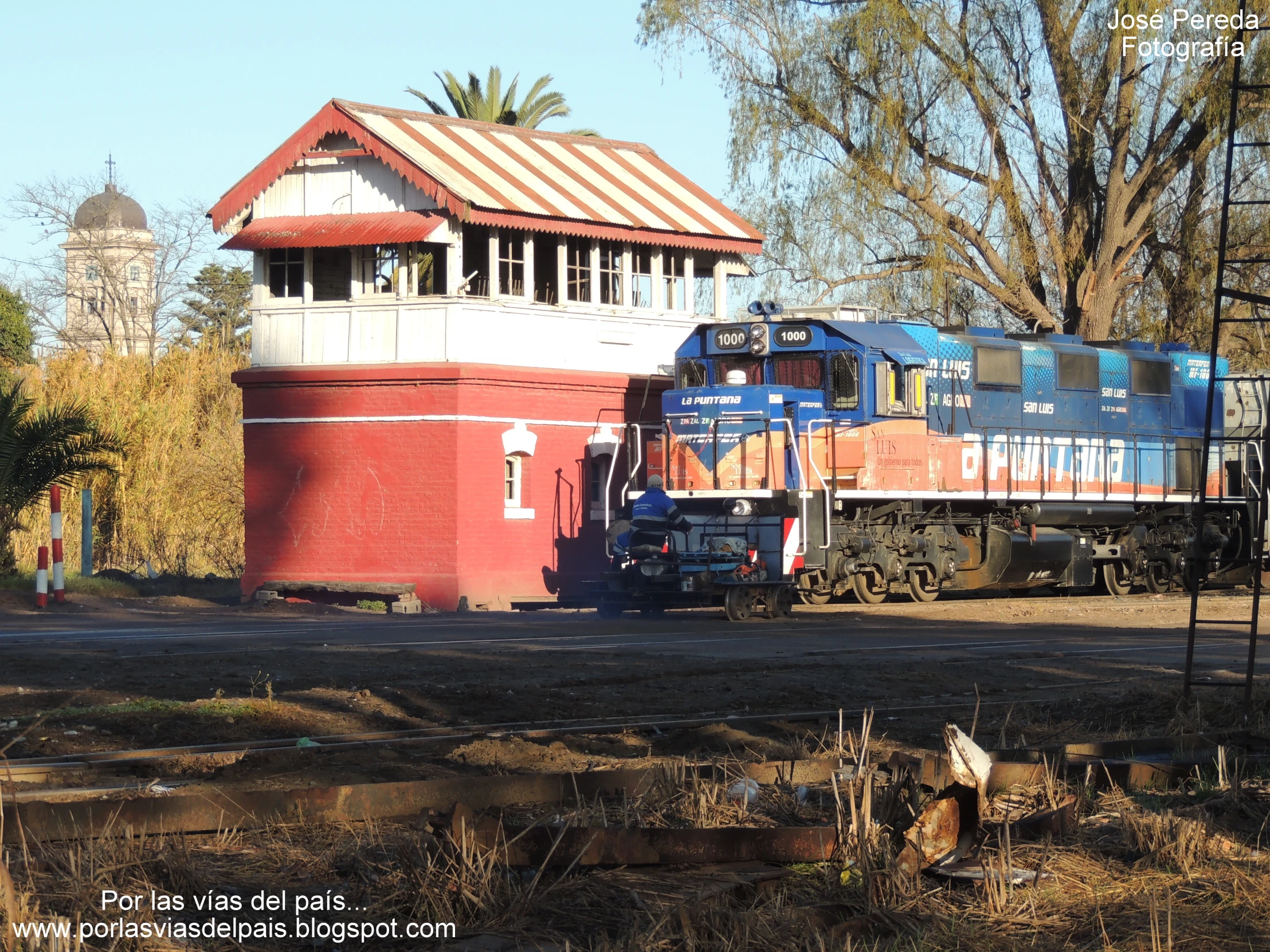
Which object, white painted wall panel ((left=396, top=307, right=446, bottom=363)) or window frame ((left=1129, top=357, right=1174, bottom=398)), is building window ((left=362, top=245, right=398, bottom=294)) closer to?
white painted wall panel ((left=396, top=307, right=446, bottom=363))

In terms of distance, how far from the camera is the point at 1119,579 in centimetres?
2697

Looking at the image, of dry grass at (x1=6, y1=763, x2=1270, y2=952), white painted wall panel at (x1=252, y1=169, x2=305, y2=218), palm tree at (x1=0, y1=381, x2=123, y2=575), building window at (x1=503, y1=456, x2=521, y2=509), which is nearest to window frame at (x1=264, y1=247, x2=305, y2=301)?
white painted wall panel at (x1=252, y1=169, x2=305, y2=218)

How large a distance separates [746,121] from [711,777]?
80.8 ft

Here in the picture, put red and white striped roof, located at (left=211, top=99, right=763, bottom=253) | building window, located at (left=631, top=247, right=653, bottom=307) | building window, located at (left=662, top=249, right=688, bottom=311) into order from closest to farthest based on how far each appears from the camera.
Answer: red and white striped roof, located at (left=211, top=99, right=763, bottom=253) < building window, located at (left=631, top=247, right=653, bottom=307) < building window, located at (left=662, top=249, right=688, bottom=311)

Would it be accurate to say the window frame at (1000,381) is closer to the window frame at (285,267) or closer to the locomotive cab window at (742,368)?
the locomotive cab window at (742,368)

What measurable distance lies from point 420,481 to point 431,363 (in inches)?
76.6

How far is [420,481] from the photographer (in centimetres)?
2505

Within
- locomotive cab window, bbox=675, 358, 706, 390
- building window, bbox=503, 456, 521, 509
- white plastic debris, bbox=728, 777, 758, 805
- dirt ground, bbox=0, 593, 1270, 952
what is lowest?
dirt ground, bbox=0, 593, 1270, 952

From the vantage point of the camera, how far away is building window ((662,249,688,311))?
95.3 ft

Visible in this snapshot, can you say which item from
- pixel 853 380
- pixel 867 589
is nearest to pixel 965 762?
pixel 853 380

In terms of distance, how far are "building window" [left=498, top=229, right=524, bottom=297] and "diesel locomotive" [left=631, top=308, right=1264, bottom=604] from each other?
346 centimetres

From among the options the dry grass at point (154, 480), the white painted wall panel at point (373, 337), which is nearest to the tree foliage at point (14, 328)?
the dry grass at point (154, 480)

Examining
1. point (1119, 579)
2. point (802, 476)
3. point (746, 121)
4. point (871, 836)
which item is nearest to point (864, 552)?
point (802, 476)

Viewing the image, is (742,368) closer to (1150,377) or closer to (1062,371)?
(1062,371)
